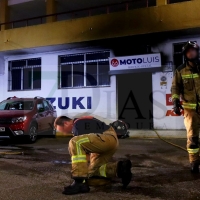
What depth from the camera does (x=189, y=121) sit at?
4.20 metres

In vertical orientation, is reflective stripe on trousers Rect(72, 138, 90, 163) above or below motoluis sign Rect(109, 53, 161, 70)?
below

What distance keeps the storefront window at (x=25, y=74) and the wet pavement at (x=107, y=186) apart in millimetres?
8243

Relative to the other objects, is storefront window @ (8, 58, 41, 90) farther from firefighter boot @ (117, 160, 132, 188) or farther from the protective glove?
firefighter boot @ (117, 160, 132, 188)

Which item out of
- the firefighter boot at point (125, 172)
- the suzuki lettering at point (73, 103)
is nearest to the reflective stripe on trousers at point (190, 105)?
the firefighter boot at point (125, 172)

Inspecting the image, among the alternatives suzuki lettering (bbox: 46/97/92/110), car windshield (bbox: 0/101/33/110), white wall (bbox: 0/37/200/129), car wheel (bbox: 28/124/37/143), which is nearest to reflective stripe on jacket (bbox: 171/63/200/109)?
car wheel (bbox: 28/124/37/143)

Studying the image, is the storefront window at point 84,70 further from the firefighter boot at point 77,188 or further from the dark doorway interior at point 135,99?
the firefighter boot at point 77,188

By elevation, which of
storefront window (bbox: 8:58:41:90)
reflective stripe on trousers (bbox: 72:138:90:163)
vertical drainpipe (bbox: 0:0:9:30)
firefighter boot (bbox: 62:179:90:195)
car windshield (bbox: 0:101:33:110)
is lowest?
firefighter boot (bbox: 62:179:90:195)

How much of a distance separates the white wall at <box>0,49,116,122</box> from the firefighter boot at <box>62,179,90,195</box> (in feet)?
28.8

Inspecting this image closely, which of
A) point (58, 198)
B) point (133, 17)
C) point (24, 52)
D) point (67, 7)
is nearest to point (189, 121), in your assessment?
point (58, 198)

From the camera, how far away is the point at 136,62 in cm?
1145

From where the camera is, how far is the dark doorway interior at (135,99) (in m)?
12.0

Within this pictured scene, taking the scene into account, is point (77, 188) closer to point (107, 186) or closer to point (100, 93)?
point (107, 186)

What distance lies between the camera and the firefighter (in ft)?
13.7

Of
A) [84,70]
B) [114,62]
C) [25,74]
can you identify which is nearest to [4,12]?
[25,74]
